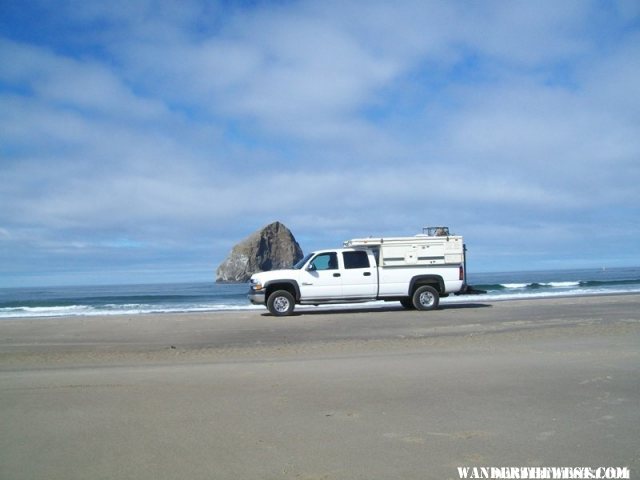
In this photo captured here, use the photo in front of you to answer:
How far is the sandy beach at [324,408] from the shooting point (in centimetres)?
404

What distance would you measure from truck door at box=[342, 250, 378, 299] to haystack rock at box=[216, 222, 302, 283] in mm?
47792

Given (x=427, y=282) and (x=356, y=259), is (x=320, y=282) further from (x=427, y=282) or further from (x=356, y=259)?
(x=427, y=282)

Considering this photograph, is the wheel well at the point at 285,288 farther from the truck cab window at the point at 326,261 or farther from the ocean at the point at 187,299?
the ocean at the point at 187,299

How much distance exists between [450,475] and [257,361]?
4808mm

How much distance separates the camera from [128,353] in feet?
32.3

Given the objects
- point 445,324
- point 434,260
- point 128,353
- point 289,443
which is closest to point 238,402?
point 289,443

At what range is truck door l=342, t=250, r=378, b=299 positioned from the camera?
16984 mm

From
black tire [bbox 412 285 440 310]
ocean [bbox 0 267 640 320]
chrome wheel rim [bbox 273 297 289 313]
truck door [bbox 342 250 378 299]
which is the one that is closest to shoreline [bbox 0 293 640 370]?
black tire [bbox 412 285 440 310]

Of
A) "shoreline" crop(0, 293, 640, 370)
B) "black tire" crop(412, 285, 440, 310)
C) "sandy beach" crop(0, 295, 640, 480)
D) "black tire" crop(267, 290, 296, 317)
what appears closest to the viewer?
"sandy beach" crop(0, 295, 640, 480)

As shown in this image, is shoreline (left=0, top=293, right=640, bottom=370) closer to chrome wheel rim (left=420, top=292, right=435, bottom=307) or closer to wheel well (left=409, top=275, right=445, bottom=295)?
chrome wheel rim (left=420, top=292, right=435, bottom=307)

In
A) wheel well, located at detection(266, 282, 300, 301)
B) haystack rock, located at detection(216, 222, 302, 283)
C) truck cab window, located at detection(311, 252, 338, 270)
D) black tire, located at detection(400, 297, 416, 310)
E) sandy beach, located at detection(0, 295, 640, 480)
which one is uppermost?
haystack rock, located at detection(216, 222, 302, 283)

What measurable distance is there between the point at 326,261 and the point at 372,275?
153cm

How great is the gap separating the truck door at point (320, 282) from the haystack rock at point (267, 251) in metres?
47.8

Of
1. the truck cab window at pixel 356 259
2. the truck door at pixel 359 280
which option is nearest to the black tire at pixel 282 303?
the truck door at pixel 359 280
